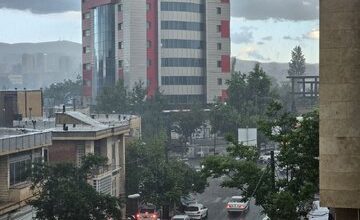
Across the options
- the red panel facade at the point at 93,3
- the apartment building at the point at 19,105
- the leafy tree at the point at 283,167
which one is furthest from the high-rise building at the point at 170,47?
the leafy tree at the point at 283,167

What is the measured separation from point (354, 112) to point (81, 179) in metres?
19.1

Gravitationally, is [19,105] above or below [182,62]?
below

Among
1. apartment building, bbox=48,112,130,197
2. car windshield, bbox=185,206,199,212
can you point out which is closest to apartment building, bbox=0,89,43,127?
apartment building, bbox=48,112,130,197

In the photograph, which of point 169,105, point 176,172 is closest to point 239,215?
point 176,172

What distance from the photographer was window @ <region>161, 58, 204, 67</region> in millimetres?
103188

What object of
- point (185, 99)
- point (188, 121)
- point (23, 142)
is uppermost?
point (185, 99)

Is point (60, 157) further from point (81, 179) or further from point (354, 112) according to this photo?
point (354, 112)

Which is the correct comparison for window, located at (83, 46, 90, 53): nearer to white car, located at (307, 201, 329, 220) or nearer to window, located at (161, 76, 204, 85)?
window, located at (161, 76, 204, 85)

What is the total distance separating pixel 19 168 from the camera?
1242 inches

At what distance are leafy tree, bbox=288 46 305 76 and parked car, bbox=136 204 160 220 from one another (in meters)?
127

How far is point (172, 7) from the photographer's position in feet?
339

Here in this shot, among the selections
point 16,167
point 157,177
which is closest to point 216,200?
point 157,177

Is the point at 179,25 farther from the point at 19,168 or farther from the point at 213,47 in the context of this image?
the point at 19,168

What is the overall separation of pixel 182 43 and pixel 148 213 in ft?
210
